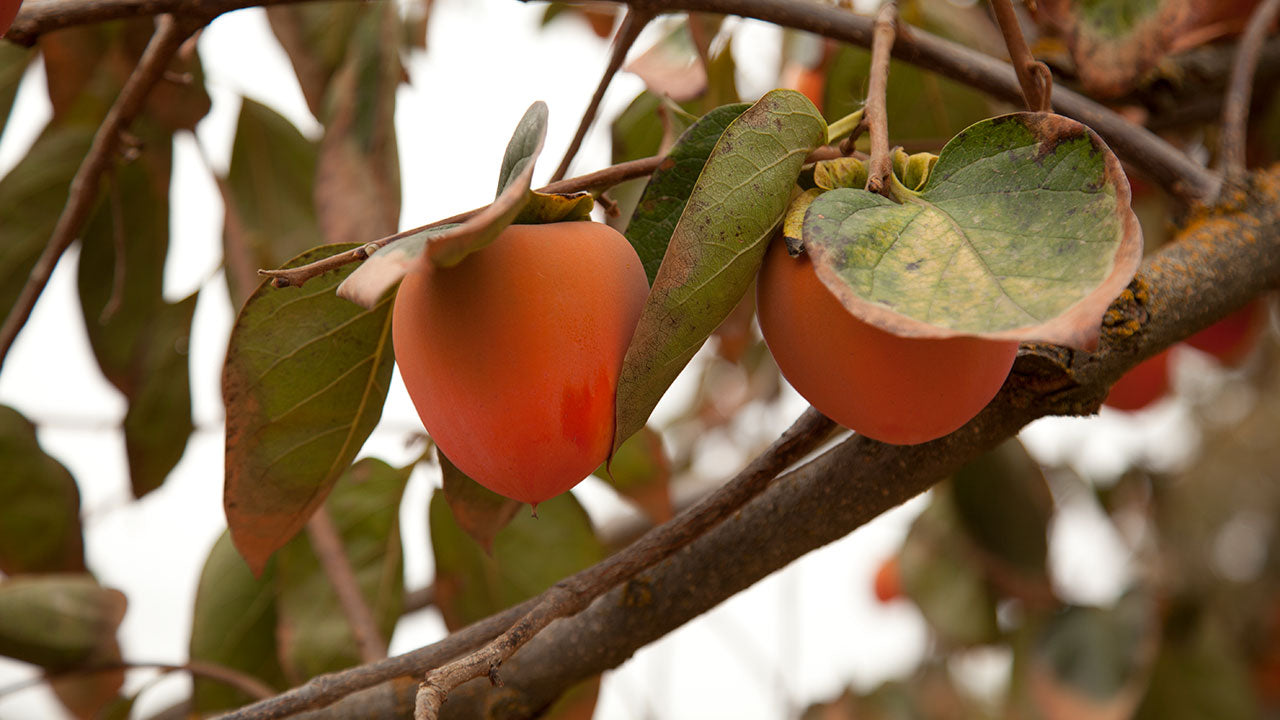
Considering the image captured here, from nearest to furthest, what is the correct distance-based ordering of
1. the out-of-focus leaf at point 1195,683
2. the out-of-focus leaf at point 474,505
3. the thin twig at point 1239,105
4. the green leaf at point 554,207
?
1. the green leaf at point 554,207
2. the out-of-focus leaf at point 474,505
3. the thin twig at point 1239,105
4. the out-of-focus leaf at point 1195,683

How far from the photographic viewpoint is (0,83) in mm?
892

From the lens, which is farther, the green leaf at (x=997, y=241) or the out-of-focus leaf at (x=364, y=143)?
the out-of-focus leaf at (x=364, y=143)

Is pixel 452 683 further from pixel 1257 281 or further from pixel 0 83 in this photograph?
pixel 0 83

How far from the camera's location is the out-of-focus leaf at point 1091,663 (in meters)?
1.24

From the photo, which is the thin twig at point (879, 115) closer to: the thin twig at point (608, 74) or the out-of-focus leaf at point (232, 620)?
the thin twig at point (608, 74)

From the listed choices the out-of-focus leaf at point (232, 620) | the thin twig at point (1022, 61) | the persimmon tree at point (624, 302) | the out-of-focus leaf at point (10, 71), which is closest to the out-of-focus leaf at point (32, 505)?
the persimmon tree at point (624, 302)

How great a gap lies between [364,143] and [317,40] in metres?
0.20

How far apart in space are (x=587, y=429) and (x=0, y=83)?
782mm

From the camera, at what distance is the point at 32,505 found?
0.82 metres

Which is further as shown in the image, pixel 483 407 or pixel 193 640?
pixel 193 640

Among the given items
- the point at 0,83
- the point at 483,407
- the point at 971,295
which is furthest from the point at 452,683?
the point at 0,83

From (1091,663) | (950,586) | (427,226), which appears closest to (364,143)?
(427,226)

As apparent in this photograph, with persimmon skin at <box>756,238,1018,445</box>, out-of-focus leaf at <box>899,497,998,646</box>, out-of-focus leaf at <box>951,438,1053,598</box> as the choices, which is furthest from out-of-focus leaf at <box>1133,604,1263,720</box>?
persimmon skin at <box>756,238,1018,445</box>

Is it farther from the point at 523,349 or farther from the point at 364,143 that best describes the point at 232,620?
the point at 523,349
